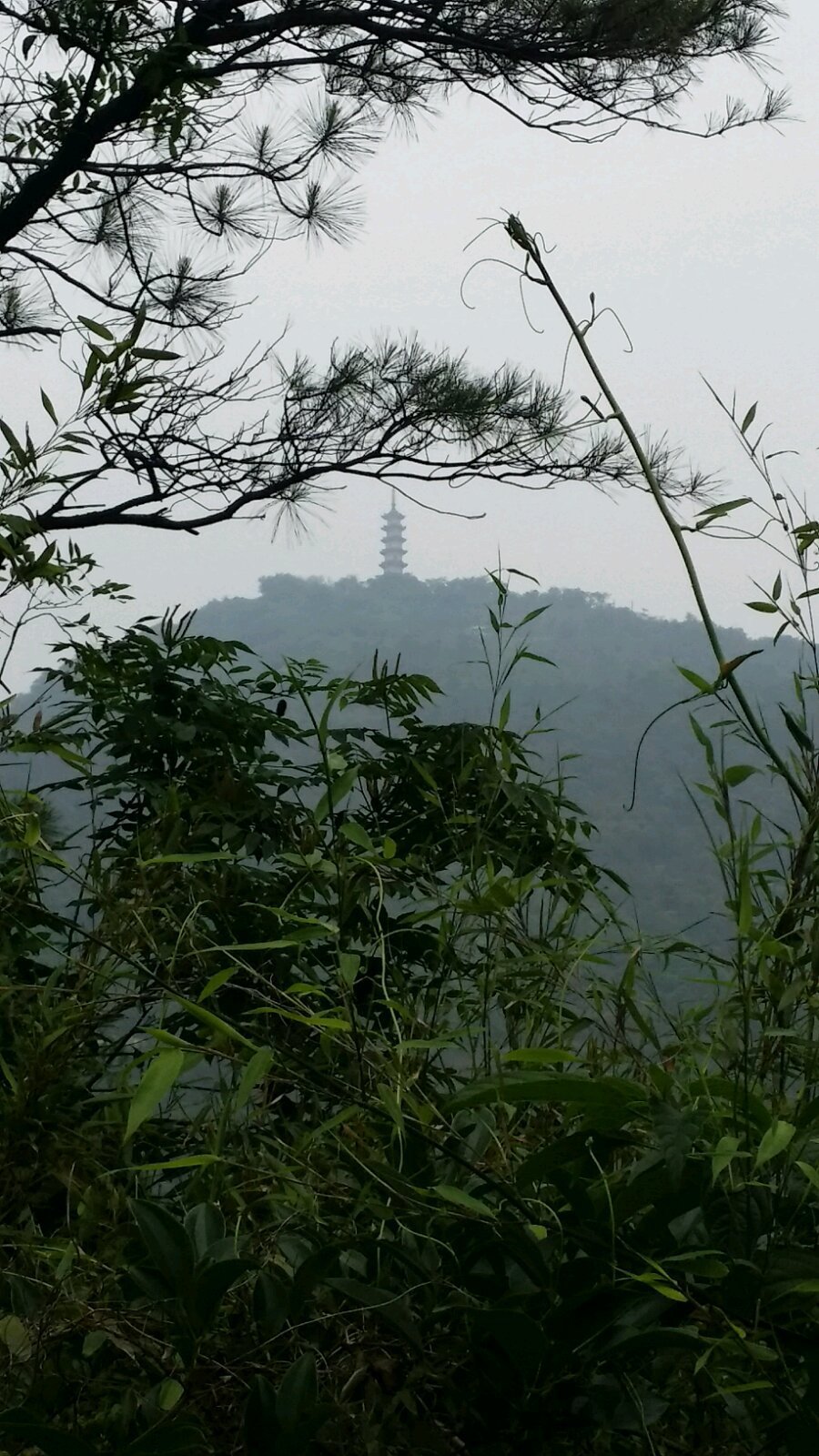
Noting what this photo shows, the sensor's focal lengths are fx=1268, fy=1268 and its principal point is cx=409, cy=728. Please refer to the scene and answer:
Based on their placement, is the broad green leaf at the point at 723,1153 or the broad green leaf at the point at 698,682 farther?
the broad green leaf at the point at 698,682

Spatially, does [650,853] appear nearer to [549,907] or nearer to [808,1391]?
[549,907]

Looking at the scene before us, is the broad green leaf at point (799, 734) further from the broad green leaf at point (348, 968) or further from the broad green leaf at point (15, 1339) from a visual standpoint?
the broad green leaf at point (15, 1339)

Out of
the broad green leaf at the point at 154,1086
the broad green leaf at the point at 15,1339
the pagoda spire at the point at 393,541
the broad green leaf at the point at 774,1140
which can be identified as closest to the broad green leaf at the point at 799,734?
the broad green leaf at the point at 774,1140

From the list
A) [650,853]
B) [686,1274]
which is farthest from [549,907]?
[650,853]

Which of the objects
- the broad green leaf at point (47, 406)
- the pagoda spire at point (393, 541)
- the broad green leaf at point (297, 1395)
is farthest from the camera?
the pagoda spire at point (393, 541)

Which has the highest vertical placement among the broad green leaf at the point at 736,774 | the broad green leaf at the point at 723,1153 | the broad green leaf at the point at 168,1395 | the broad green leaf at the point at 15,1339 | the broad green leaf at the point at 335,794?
the broad green leaf at the point at 736,774

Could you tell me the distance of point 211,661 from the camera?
51.9 inches

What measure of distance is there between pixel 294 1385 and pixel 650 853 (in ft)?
13.1

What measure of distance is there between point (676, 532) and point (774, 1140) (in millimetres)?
233

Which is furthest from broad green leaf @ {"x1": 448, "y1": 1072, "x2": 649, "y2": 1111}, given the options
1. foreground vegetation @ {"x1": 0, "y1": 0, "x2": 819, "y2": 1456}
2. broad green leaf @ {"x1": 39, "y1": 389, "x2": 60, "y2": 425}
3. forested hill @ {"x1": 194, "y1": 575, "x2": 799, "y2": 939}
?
forested hill @ {"x1": 194, "y1": 575, "x2": 799, "y2": 939}

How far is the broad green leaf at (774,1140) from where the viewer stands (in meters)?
0.36

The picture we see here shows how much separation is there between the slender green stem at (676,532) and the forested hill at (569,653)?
314 cm

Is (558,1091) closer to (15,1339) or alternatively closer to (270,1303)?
(270,1303)

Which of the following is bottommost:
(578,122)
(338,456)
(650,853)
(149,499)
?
(650,853)
